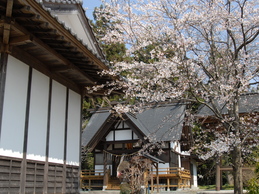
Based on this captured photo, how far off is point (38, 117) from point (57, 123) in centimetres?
75

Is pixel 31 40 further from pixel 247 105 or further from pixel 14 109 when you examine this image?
pixel 247 105

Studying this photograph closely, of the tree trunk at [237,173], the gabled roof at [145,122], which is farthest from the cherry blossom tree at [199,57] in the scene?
the gabled roof at [145,122]

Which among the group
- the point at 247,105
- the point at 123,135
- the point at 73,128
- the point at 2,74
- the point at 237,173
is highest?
the point at 247,105

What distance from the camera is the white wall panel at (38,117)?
597 cm

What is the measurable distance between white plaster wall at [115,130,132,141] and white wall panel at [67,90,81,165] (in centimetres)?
1193

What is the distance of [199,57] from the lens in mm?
8016

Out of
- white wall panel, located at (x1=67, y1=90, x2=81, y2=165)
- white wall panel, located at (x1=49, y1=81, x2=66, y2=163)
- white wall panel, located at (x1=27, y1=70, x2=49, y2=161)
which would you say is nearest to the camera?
white wall panel, located at (x1=27, y1=70, x2=49, y2=161)

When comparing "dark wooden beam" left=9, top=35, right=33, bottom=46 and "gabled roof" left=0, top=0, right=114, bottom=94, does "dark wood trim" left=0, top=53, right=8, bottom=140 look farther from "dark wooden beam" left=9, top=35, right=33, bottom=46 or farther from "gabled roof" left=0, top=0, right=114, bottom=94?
"dark wooden beam" left=9, top=35, right=33, bottom=46

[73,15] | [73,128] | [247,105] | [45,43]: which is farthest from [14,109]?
[247,105]

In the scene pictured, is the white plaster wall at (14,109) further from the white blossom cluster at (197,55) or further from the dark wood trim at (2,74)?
the white blossom cluster at (197,55)

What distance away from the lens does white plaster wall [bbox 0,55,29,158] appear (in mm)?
5234

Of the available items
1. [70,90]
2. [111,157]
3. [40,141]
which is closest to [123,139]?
[111,157]

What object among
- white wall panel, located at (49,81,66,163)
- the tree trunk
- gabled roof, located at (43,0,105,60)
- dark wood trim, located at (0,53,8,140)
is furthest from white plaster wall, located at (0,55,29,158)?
the tree trunk

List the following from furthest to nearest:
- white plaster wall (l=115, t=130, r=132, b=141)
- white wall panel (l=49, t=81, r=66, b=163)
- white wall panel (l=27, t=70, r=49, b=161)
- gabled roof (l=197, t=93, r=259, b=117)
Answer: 1. white plaster wall (l=115, t=130, r=132, b=141)
2. gabled roof (l=197, t=93, r=259, b=117)
3. white wall panel (l=49, t=81, r=66, b=163)
4. white wall panel (l=27, t=70, r=49, b=161)
